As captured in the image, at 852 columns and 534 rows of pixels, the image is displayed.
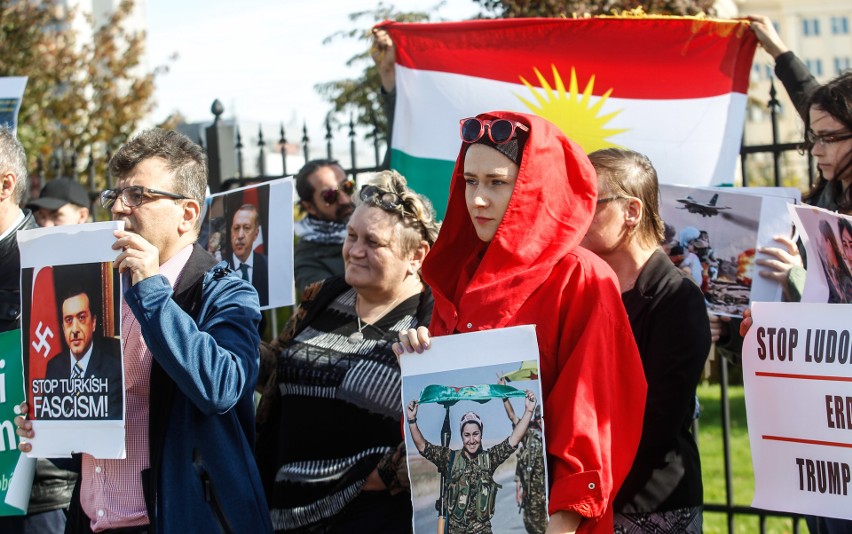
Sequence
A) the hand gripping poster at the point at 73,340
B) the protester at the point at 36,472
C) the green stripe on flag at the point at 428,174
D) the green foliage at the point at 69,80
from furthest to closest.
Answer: the green foliage at the point at 69,80 < the green stripe on flag at the point at 428,174 < the protester at the point at 36,472 < the hand gripping poster at the point at 73,340

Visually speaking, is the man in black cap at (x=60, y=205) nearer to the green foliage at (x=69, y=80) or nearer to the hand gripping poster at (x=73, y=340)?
the hand gripping poster at (x=73, y=340)

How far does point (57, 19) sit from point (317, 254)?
8925 mm

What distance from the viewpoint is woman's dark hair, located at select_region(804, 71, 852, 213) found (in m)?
3.42

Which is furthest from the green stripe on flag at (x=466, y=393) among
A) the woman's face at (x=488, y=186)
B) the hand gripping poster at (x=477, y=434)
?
the woman's face at (x=488, y=186)

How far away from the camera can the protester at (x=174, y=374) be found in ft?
9.15

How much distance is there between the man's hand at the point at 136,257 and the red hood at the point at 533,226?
839mm

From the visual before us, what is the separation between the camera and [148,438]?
9.78 ft

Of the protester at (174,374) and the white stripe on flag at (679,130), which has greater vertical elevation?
the white stripe on flag at (679,130)

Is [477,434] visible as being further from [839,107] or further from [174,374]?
[839,107]

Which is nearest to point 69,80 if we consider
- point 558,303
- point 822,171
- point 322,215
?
point 322,215

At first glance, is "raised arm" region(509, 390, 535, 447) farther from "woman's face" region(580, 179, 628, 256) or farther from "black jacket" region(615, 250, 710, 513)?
"woman's face" region(580, 179, 628, 256)

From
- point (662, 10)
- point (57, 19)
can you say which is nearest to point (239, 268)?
Answer: point (662, 10)

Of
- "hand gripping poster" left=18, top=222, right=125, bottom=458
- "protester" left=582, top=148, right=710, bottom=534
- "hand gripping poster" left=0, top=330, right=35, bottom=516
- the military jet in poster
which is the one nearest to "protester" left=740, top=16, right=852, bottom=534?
the military jet in poster

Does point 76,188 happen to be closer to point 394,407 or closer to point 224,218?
point 224,218
